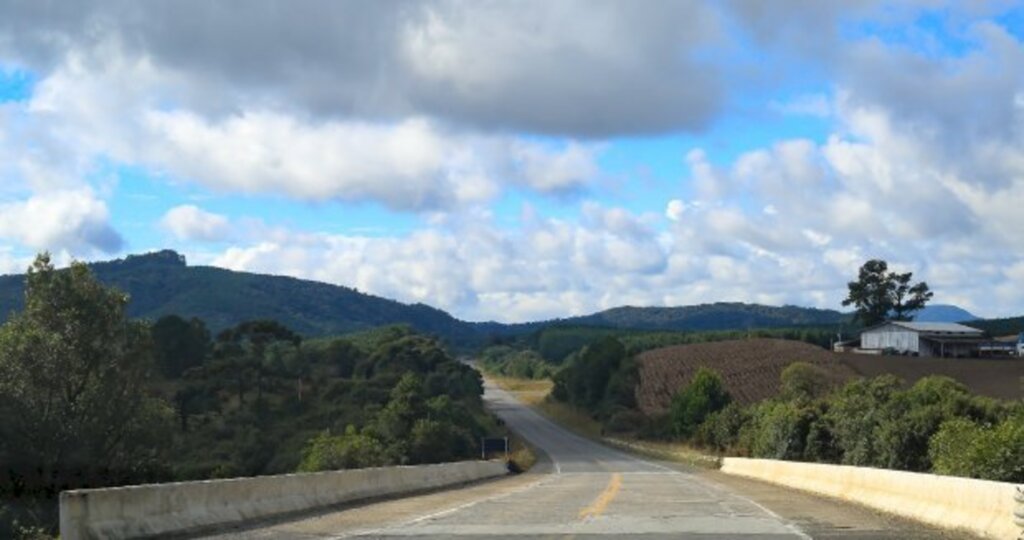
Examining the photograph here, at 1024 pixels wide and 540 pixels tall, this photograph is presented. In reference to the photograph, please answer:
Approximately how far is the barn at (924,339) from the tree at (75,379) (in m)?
113

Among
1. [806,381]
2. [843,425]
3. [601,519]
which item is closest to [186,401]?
[806,381]

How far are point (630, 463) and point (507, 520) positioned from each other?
63978 mm

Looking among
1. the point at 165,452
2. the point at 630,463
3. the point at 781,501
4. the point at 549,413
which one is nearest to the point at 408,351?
the point at 549,413

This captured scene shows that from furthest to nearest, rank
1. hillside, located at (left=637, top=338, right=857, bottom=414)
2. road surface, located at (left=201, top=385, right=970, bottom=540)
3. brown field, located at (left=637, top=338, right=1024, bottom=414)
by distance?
hillside, located at (left=637, top=338, right=857, bottom=414) < brown field, located at (left=637, top=338, right=1024, bottom=414) < road surface, located at (left=201, top=385, right=970, bottom=540)

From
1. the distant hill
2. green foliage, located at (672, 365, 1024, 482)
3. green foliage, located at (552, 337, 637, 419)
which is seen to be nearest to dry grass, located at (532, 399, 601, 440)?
green foliage, located at (552, 337, 637, 419)

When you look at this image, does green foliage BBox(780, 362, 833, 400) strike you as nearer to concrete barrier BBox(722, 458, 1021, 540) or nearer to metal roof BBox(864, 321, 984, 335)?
metal roof BBox(864, 321, 984, 335)

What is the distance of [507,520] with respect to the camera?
20.0 m

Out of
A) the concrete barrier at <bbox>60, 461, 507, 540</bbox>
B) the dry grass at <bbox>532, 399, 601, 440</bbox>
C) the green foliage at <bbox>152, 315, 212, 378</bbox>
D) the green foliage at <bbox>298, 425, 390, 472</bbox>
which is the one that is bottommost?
the dry grass at <bbox>532, 399, 601, 440</bbox>

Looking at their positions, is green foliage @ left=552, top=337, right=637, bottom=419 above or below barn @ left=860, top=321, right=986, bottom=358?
below

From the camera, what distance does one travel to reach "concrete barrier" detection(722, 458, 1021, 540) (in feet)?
55.6

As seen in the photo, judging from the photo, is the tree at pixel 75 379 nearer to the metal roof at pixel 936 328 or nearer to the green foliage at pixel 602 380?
the green foliage at pixel 602 380

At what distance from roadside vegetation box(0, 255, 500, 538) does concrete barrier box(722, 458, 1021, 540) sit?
552 inches

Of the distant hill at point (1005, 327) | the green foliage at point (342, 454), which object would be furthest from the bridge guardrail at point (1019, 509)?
the distant hill at point (1005, 327)

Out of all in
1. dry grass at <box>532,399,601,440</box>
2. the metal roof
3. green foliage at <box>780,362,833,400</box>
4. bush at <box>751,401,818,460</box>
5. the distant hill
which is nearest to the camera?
bush at <box>751,401,818,460</box>
